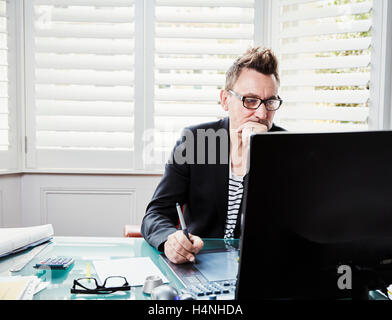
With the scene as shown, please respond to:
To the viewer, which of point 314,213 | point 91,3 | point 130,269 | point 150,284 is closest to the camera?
point 314,213

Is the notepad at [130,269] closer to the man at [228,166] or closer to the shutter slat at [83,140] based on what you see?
the man at [228,166]

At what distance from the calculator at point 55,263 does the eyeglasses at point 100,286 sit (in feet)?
0.38

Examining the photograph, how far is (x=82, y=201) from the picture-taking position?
2.66m

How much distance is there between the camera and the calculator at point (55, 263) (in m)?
1.09

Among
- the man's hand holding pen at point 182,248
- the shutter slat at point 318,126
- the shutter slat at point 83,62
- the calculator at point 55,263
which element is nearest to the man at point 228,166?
the man's hand holding pen at point 182,248

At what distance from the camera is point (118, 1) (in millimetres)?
2551

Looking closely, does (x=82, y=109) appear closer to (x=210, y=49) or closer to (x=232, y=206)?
(x=210, y=49)

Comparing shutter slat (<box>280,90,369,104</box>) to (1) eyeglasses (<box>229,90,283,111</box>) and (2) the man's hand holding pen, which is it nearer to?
(1) eyeglasses (<box>229,90,283,111</box>)

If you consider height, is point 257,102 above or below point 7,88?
below

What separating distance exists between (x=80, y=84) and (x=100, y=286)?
1919mm

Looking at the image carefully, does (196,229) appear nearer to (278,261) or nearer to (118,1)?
(278,261)

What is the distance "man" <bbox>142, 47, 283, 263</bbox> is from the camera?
1599 mm

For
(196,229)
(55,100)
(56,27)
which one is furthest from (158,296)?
(56,27)

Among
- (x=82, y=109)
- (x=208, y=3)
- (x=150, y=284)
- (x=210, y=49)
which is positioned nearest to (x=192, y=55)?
(x=210, y=49)
